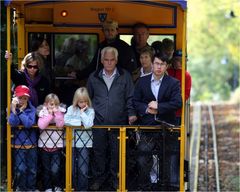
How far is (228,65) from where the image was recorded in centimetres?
5338

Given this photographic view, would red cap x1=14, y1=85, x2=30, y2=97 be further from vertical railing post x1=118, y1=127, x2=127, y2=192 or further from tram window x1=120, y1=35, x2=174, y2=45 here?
tram window x1=120, y1=35, x2=174, y2=45

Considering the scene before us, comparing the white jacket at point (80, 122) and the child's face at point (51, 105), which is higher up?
the child's face at point (51, 105)

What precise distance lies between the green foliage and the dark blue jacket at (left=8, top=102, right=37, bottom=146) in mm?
12268

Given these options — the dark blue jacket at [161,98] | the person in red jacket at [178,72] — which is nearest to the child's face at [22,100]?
the dark blue jacket at [161,98]

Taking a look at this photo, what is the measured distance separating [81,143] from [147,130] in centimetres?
89

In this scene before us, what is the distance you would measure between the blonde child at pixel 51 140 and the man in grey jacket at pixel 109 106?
1.56 feet

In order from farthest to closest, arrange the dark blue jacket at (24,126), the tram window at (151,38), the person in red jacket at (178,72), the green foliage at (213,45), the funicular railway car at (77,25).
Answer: the green foliage at (213,45) < the tram window at (151,38) < the funicular railway car at (77,25) < the person in red jacket at (178,72) < the dark blue jacket at (24,126)

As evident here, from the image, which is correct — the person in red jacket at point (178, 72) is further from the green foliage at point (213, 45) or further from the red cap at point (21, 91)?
the green foliage at point (213, 45)

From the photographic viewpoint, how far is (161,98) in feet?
25.7

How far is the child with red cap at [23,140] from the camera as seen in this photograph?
7.78 metres

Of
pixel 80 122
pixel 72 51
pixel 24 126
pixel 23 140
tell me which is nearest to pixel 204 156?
pixel 72 51

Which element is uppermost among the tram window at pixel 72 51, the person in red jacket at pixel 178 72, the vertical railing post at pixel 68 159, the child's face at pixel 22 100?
the tram window at pixel 72 51

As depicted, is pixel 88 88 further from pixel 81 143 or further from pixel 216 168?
pixel 216 168

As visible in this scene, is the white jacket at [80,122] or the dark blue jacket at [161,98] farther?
the white jacket at [80,122]
